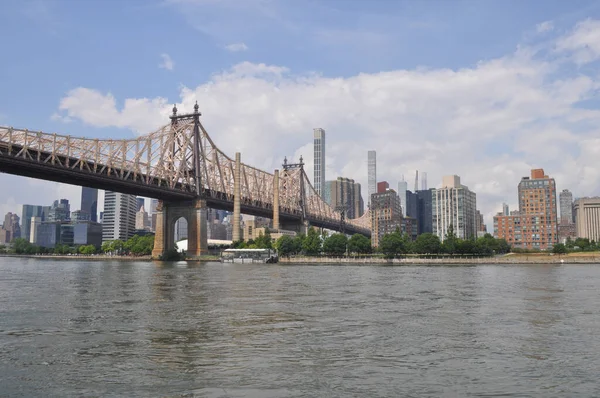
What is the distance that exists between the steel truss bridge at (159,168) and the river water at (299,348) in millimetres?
60910

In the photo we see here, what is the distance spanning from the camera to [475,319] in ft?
94.6

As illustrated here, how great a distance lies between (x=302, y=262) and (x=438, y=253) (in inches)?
1412

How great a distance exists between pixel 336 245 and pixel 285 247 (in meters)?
14.0

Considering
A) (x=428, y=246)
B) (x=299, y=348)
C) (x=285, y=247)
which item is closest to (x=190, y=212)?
(x=285, y=247)

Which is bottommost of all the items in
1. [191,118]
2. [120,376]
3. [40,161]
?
[120,376]

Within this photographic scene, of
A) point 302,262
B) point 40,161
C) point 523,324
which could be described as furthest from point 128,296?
point 302,262

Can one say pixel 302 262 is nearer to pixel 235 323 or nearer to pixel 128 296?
pixel 128 296

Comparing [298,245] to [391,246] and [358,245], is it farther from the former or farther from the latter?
[391,246]

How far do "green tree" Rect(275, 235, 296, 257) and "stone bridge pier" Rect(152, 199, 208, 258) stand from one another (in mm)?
25011

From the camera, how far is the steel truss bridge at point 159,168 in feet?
300

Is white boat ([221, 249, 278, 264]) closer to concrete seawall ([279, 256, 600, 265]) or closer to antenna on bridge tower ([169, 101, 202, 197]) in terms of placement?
Answer: concrete seawall ([279, 256, 600, 265])

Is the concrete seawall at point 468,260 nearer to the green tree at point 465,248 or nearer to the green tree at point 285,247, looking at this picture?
the green tree at point 465,248

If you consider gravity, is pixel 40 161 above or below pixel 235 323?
above

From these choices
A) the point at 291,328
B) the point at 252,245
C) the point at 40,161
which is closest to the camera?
the point at 291,328
